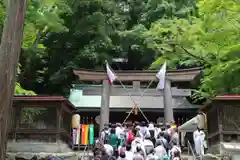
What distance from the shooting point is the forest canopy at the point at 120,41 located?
47.2 feet

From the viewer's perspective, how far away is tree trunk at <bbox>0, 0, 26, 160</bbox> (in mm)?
7426

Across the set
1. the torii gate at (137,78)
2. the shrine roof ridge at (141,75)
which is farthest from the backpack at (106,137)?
the shrine roof ridge at (141,75)

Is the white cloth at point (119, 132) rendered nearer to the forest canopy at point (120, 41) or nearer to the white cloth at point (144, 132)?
the white cloth at point (144, 132)

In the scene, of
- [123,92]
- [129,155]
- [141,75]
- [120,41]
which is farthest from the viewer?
[120,41]

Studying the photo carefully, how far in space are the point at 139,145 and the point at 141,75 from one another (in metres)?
6.46

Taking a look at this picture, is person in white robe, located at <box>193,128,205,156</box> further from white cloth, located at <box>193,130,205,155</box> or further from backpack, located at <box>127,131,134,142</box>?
backpack, located at <box>127,131,134,142</box>

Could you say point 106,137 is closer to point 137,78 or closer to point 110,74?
point 110,74

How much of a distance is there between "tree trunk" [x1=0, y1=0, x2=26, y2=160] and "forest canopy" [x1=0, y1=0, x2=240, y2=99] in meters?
5.52

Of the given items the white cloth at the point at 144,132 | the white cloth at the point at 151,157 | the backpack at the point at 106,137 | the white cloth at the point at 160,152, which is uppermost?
the white cloth at the point at 144,132

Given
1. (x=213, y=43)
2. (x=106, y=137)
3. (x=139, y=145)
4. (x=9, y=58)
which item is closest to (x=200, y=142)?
(x=139, y=145)

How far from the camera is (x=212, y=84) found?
14.6 meters

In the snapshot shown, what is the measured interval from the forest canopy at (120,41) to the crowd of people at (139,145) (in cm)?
381

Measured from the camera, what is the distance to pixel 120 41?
22328 mm

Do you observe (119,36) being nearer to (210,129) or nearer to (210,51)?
(210,51)
